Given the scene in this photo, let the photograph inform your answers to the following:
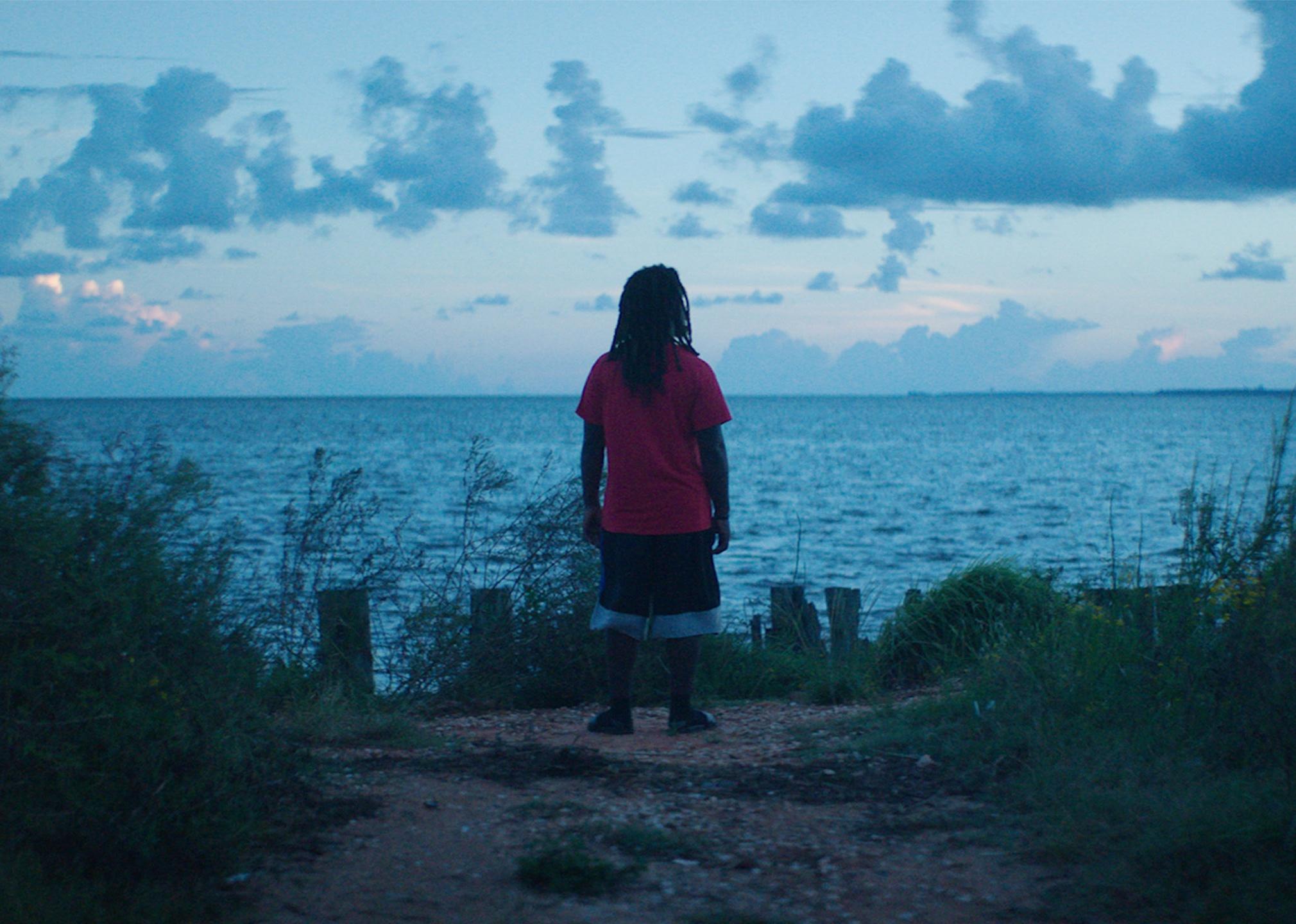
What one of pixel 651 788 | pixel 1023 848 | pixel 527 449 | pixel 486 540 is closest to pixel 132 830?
pixel 651 788

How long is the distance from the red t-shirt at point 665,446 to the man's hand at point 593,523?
0.31 m

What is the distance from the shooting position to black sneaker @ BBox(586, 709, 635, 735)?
5.44 meters

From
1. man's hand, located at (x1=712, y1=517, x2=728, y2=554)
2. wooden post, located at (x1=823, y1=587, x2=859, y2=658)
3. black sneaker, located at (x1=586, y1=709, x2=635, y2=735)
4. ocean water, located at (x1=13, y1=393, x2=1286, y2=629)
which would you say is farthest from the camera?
ocean water, located at (x1=13, y1=393, x2=1286, y2=629)

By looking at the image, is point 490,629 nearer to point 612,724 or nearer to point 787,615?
point 612,724

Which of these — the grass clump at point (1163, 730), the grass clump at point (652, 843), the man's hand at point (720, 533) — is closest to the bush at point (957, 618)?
the grass clump at point (1163, 730)

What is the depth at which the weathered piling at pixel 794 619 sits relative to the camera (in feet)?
26.6

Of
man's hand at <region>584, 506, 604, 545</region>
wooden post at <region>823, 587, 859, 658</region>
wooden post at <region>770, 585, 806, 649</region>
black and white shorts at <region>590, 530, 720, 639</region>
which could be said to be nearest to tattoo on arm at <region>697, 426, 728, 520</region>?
black and white shorts at <region>590, 530, 720, 639</region>

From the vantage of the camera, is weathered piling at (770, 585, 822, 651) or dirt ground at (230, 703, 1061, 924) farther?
weathered piling at (770, 585, 822, 651)

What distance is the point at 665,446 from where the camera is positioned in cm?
519

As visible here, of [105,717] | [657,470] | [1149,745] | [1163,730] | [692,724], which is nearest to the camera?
[105,717]

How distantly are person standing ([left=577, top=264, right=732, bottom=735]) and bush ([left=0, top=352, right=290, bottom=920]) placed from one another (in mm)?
1857

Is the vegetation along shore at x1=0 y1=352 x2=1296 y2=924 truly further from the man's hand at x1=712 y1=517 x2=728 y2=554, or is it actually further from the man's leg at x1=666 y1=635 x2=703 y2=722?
the man's hand at x1=712 y1=517 x2=728 y2=554

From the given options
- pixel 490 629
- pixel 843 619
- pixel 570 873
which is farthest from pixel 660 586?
pixel 843 619

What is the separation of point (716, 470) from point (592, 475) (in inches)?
25.2
